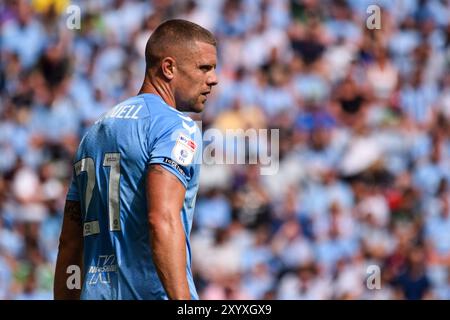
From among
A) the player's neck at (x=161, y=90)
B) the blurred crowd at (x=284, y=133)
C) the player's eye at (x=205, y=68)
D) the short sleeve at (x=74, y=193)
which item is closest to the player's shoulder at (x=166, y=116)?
the player's neck at (x=161, y=90)

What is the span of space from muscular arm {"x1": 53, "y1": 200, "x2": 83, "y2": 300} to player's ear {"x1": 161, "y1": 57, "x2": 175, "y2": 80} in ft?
2.09

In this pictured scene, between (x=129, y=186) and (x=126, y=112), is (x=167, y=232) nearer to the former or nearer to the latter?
(x=129, y=186)

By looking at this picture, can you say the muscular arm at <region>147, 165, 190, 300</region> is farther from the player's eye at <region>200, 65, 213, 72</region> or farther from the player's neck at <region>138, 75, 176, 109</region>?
the player's eye at <region>200, 65, 213, 72</region>

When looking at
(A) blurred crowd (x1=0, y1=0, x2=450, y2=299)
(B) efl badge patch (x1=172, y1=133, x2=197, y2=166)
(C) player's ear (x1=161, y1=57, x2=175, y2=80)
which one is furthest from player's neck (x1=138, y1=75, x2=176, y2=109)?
(A) blurred crowd (x1=0, y1=0, x2=450, y2=299)

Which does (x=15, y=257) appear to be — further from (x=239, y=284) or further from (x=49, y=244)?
(x=239, y=284)

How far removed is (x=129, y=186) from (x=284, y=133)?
7310mm

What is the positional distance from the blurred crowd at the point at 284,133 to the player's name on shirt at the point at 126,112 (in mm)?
6159

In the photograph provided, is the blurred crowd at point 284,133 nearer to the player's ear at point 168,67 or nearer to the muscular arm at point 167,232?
the player's ear at point 168,67

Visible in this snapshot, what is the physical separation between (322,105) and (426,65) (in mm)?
1426

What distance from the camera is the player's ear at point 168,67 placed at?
438 cm

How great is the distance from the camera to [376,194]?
36.7 feet

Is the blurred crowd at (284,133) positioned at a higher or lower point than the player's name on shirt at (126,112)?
higher

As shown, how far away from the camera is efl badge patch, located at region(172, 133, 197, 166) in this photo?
407cm

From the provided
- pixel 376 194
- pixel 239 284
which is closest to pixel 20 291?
pixel 239 284
